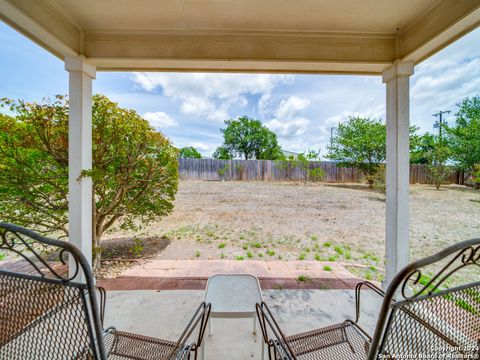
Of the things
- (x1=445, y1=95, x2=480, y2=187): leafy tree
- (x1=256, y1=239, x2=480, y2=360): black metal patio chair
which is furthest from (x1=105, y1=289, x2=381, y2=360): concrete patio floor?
(x1=445, y1=95, x2=480, y2=187): leafy tree

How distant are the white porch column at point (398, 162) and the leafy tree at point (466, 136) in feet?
24.2

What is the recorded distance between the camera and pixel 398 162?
199 cm

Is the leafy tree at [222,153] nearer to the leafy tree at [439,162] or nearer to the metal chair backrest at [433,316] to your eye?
the leafy tree at [439,162]

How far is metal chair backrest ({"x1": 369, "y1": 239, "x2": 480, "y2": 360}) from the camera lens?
0.65 m

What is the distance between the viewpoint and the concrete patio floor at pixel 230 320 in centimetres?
150

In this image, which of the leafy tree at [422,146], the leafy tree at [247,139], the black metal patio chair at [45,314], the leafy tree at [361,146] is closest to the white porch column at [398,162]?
the black metal patio chair at [45,314]

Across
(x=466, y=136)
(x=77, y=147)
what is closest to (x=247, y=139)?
(x=466, y=136)

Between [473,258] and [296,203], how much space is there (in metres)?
5.78

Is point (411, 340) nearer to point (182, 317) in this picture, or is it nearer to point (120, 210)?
point (182, 317)

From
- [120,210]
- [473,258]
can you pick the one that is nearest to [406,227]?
[473,258]

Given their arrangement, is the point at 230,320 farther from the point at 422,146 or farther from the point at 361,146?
the point at 422,146

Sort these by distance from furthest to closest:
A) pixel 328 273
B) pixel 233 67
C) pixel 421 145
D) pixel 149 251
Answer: pixel 421 145
pixel 149 251
pixel 328 273
pixel 233 67

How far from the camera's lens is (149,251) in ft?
10.4

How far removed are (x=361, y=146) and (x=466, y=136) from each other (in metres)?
3.62
